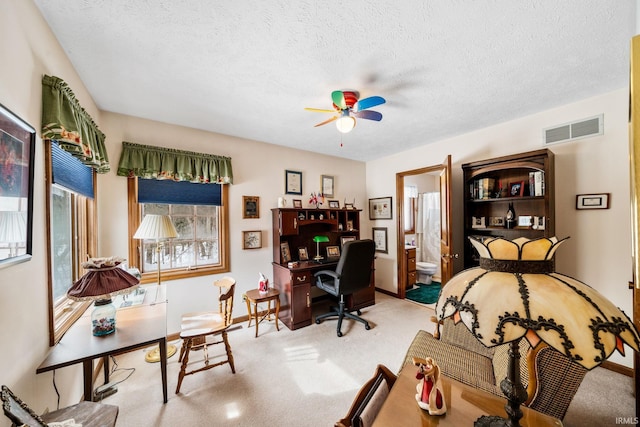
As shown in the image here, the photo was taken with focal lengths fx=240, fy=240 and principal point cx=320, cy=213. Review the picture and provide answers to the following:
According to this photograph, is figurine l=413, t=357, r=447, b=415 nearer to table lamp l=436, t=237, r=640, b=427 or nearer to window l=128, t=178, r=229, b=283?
table lamp l=436, t=237, r=640, b=427

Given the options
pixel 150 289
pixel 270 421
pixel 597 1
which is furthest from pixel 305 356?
pixel 597 1

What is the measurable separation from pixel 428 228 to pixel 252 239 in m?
3.89

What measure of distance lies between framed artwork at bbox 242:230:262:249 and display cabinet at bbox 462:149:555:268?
2.67 m

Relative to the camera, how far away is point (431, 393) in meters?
1.00

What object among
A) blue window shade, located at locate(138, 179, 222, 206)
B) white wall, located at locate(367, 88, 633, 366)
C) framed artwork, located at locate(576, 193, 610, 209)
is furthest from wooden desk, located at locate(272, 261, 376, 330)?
framed artwork, located at locate(576, 193, 610, 209)

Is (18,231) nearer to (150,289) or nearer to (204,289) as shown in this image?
(150,289)

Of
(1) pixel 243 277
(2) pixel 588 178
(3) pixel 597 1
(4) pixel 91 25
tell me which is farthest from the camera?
(1) pixel 243 277

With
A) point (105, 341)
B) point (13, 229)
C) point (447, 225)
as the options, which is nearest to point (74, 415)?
point (105, 341)

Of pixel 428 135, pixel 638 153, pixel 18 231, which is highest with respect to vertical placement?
pixel 428 135

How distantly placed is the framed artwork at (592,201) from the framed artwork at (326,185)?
293cm

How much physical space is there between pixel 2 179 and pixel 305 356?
7.78 ft

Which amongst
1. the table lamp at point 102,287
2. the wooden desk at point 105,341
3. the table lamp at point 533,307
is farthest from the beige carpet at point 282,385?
the table lamp at point 533,307

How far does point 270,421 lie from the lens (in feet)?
5.38

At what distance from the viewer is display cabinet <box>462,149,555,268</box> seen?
231cm
